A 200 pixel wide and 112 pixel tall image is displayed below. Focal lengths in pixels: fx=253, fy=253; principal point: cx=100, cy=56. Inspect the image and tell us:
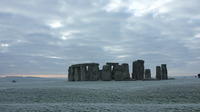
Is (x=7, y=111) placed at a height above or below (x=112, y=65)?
below

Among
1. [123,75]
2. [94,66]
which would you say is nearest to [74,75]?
[94,66]

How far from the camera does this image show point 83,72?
6719cm

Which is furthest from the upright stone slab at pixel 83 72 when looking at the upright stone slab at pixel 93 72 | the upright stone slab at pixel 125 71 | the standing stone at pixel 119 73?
the upright stone slab at pixel 125 71

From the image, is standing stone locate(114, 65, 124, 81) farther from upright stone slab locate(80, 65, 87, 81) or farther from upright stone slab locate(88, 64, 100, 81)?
upright stone slab locate(80, 65, 87, 81)

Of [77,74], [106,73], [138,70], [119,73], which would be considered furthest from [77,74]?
[138,70]

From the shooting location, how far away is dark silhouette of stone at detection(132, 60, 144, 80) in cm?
6351

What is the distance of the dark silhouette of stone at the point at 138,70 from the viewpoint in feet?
208

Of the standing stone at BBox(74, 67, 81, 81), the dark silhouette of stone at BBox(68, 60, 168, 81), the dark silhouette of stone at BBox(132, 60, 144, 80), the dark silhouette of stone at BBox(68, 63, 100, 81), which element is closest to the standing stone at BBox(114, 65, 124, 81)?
the dark silhouette of stone at BBox(68, 60, 168, 81)

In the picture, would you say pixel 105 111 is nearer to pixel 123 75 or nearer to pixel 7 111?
pixel 7 111

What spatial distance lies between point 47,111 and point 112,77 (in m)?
50.6

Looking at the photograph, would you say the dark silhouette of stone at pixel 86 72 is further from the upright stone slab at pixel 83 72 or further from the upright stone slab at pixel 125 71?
the upright stone slab at pixel 125 71

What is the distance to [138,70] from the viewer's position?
6444 cm

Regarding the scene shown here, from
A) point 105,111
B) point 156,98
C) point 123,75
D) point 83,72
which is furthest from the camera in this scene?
point 83,72

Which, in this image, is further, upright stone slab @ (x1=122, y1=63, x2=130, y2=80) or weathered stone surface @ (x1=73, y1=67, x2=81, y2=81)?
weathered stone surface @ (x1=73, y1=67, x2=81, y2=81)
